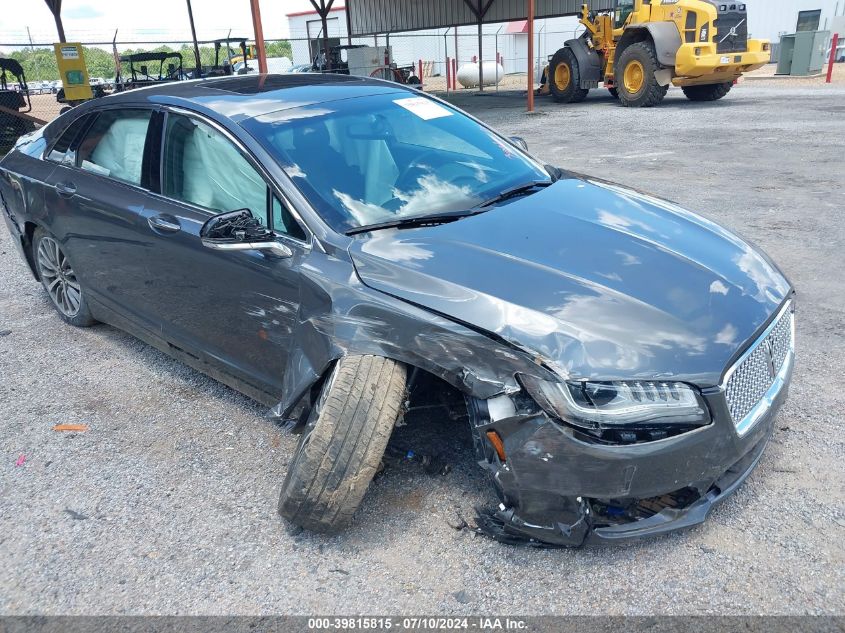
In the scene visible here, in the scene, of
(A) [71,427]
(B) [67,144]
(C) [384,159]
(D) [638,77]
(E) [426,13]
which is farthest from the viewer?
(E) [426,13]

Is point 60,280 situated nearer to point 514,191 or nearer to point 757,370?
point 514,191

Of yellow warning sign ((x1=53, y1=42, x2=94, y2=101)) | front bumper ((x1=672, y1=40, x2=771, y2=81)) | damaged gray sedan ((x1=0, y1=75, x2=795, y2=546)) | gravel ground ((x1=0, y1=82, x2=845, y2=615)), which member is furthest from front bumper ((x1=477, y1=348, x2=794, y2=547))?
yellow warning sign ((x1=53, y1=42, x2=94, y2=101))

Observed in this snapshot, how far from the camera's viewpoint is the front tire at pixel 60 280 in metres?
4.43

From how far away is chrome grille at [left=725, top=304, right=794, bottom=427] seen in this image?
2.26 metres

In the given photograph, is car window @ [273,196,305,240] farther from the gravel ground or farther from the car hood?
the gravel ground

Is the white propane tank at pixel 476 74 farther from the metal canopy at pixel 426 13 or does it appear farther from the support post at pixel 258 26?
the support post at pixel 258 26

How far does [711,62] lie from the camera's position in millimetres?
14211

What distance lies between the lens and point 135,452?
10.5 ft

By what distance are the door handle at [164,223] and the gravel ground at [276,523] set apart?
0.94 m

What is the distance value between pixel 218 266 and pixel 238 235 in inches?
17.1

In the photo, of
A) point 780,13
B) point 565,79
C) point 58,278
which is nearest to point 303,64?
point 565,79

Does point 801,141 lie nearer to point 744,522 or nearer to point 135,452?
point 744,522

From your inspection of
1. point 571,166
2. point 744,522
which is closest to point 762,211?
point 571,166

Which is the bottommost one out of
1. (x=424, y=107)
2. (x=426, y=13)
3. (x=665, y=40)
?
(x=424, y=107)
